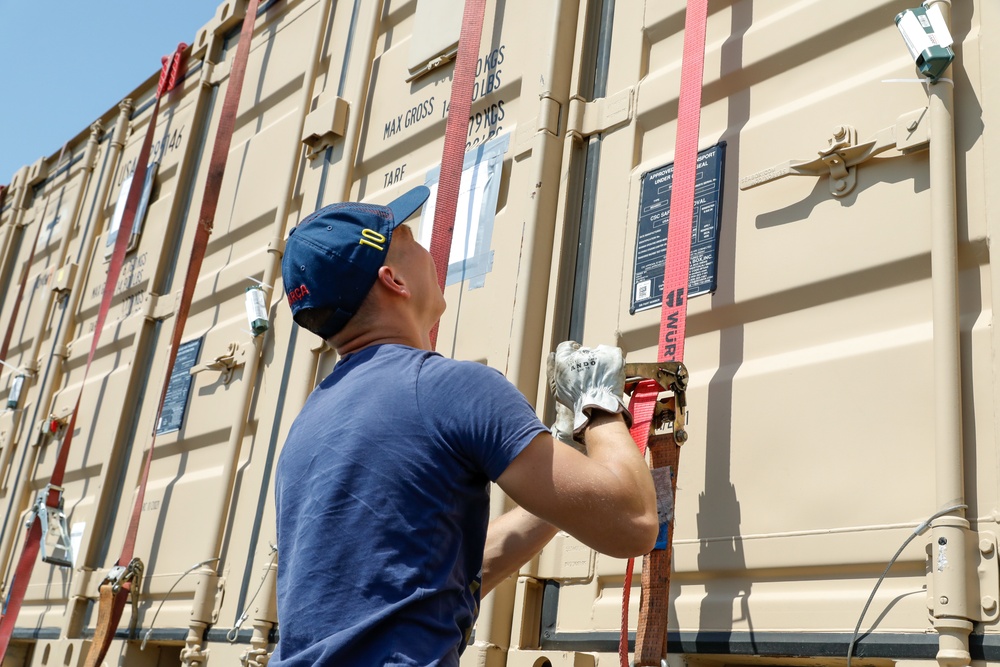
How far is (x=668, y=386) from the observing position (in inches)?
85.7

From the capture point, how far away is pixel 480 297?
3.03 m

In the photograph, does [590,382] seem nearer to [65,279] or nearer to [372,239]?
[372,239]

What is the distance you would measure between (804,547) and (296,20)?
12.4 feet

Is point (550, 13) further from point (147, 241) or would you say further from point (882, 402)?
point (147, 241)

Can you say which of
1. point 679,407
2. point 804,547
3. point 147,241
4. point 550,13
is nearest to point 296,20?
point 147,241

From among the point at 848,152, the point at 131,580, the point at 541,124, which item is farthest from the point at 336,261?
the point at 131,580

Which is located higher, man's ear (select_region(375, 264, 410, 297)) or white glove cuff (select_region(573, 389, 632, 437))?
man's ear (select_region(375, 264, 410, 297))

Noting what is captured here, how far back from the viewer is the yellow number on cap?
65.8 inches

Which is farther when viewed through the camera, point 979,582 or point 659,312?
point 659,312

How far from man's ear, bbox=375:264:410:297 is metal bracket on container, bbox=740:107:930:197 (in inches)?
39.3

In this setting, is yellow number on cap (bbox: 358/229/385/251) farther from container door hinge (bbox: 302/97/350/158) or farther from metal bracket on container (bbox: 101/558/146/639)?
metal bracket on container (bbox: 101/558/146/639)

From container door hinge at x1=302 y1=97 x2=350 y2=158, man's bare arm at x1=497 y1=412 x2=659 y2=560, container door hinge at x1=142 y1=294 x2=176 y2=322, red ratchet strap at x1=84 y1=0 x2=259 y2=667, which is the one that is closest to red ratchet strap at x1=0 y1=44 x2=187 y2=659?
container door hinge at x1=142 y1=294 x2=176 y2=322

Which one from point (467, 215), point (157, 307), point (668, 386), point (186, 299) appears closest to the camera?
point (668, 386)

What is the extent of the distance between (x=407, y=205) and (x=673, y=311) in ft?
2.52
